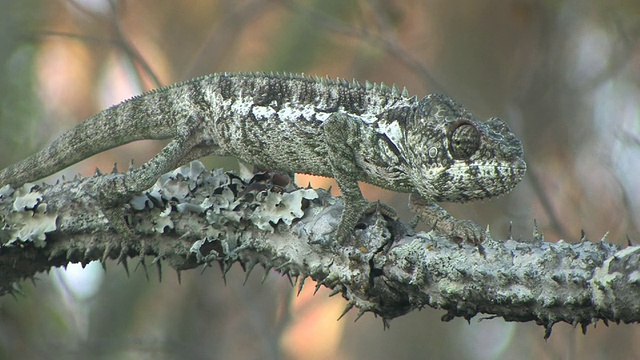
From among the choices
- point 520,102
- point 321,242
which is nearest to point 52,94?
point 520,102

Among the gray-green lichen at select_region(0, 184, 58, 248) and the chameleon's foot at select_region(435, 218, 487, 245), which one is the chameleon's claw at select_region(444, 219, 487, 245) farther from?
the gray-green lichen at select_region(0, 184, 58, 248)

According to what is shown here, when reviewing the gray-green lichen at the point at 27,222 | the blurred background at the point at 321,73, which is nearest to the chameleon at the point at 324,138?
the gray-green lichen at the point at 27,222

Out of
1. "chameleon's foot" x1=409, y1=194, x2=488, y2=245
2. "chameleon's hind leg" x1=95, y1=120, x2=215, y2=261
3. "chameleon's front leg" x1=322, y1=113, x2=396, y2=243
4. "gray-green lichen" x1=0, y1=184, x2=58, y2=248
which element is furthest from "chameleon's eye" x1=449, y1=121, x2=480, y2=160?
"gray-green lichen" x1=0, y1=184, x2=58, y2=248

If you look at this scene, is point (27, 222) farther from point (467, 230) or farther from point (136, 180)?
point (467, 230)

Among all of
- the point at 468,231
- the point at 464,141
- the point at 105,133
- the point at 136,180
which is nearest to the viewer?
the point at 464,141

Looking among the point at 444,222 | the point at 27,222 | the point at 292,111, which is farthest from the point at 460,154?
the point at 27,222

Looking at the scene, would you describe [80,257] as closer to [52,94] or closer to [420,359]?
[52,94]

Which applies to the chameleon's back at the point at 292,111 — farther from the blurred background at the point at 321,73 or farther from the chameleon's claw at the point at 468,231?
the blurred background at the point at 321,73
